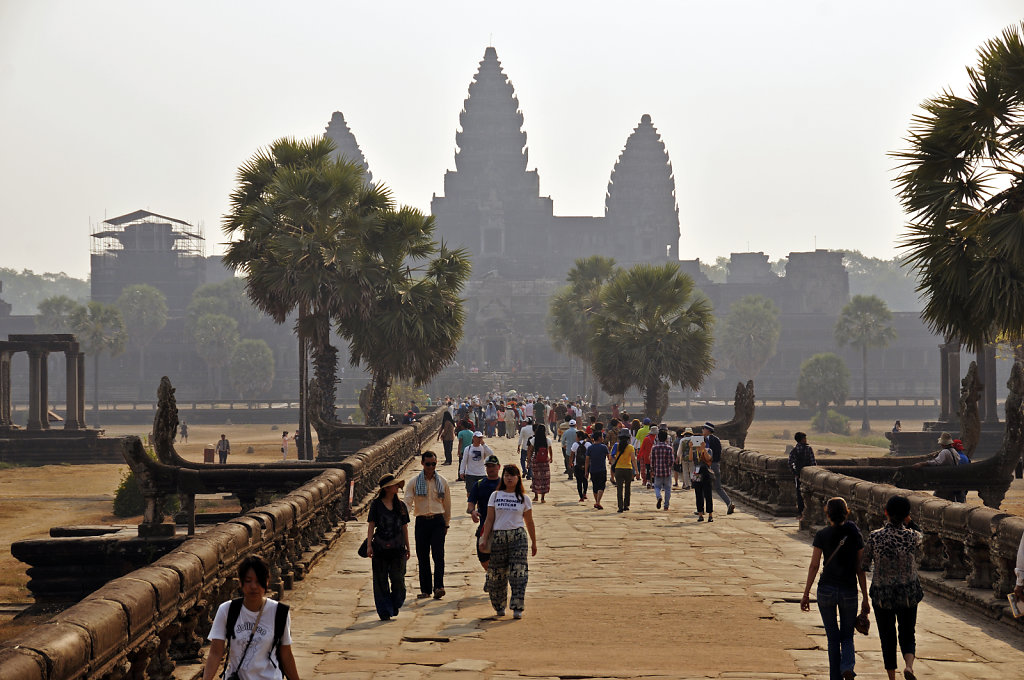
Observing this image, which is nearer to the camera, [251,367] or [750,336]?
[251,367]

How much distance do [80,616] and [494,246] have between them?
128 meters

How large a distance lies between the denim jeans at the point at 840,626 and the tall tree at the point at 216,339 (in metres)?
92.2

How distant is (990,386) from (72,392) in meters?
33.5

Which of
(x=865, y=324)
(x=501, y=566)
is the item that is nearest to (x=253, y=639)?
(x=501, y=566)

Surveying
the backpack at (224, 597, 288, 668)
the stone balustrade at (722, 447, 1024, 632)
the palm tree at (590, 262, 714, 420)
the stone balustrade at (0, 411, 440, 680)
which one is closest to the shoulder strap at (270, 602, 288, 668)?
the backpack at (224, 597, 288, 668)

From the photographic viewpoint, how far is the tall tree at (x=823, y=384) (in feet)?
245

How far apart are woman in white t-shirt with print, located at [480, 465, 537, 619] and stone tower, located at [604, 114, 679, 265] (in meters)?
126

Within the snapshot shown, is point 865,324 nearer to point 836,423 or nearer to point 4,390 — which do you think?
point 836,423

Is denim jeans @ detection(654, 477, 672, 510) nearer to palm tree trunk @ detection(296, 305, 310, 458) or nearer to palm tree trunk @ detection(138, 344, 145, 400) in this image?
palm tree trunk @ detection(296, 305, 310, 458)

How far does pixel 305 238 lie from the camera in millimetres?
28297

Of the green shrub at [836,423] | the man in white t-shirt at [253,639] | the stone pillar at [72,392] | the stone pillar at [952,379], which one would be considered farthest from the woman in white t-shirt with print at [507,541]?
the green shrub at [836,423]

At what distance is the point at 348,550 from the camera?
14.6 metres

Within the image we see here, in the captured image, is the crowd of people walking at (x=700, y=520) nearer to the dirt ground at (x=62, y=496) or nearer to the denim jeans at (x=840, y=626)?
the denim jeans at (x=840, y=626)

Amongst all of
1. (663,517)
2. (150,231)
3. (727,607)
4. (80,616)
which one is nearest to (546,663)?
(727,607)
